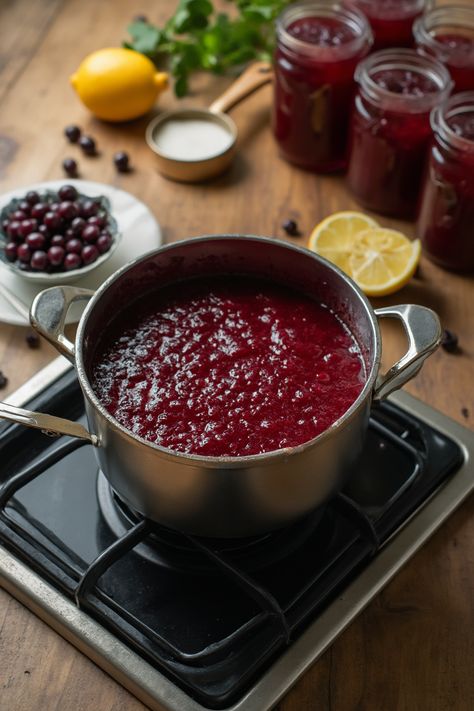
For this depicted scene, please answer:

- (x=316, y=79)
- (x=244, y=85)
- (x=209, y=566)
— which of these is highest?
(x=316, y=79)

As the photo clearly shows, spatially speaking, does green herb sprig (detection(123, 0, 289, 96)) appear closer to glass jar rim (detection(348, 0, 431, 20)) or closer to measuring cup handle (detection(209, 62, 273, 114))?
measuring cup handle (detection(209, 62, 273, 114))

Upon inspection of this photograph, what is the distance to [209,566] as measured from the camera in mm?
1050

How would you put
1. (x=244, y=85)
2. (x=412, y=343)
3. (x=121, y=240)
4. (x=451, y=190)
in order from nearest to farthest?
(x=412, y=343) → (x=451, y=190) → (x=121, y=240) → (x=244, y=85)

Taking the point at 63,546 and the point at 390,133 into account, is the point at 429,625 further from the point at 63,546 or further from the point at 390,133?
the point at 390,133

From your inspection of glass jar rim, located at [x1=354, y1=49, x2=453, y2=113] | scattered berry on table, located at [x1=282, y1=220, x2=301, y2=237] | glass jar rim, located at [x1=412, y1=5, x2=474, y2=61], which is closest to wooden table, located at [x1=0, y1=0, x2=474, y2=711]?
scattered berry on table, located at [x1=282, y1=220, x2=301, y2=237]

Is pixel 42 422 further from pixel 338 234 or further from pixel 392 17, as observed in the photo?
pixel 392 17

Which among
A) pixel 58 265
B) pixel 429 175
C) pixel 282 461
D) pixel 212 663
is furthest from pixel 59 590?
pixel 429 175

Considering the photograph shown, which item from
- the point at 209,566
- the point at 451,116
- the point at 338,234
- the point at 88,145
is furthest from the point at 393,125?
the point at 209,566

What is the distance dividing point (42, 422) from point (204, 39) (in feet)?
4.17

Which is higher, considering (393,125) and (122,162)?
(393,125)

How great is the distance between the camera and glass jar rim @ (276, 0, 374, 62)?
1583mm

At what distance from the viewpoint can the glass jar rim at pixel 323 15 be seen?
5.19 feet

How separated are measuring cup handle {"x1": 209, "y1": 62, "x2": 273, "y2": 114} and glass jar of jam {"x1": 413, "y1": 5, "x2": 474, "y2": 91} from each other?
14.0 inches

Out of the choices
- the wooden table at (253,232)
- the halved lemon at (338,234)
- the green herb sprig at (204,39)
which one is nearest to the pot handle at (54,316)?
the wooden table at (253,232)
